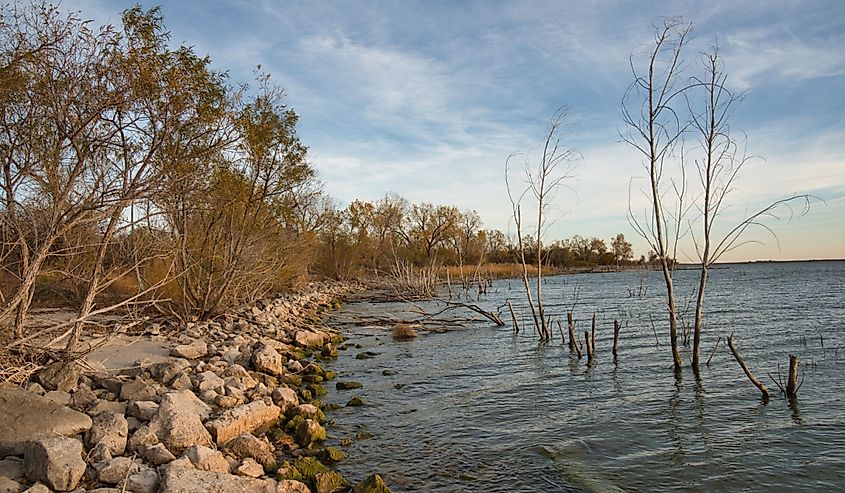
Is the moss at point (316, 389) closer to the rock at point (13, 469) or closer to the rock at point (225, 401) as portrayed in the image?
the rock at point (225, 401)

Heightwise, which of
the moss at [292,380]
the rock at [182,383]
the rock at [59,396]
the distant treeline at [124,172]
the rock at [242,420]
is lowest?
the moss at [292,380]

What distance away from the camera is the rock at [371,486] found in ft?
21.5

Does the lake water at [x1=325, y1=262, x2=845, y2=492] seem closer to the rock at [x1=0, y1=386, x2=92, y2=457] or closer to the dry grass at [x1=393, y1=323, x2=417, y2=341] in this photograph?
the dry grass at [x1=393, y1=323, x2=417, y2=341]

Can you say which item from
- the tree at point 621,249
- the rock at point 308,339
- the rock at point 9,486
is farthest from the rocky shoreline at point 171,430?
the tree at point 621,249

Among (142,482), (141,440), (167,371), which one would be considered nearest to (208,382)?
(167,371)

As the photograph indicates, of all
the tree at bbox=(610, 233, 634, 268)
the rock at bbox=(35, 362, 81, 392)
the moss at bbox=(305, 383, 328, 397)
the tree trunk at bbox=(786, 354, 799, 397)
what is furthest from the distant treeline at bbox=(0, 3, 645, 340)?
the tree at bbox=(610, 233, 634, 268)

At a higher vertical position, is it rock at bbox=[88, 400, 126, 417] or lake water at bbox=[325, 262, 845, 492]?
rock at bbox=[88, 400, 126, 417]

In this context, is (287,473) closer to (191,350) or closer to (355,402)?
(355,402)

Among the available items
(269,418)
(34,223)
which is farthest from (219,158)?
(269,418)

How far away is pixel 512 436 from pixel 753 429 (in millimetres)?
3902

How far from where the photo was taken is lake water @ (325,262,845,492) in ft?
24.4

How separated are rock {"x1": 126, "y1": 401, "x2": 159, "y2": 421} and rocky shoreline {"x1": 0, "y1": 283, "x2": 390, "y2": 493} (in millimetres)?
19

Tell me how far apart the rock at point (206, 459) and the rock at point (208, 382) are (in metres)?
2.92

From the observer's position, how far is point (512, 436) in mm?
9070
